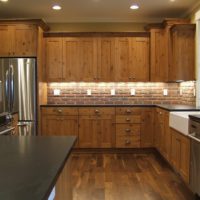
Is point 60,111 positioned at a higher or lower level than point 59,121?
higher

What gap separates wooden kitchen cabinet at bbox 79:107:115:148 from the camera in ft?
19.6

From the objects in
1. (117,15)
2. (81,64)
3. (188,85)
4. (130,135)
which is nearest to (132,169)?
(130,135)

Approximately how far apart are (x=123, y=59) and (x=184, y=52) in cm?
127

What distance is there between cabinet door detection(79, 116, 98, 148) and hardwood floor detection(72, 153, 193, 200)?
0.30 metres

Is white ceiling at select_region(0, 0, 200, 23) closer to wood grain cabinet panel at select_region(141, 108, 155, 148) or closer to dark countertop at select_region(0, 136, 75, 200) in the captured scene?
wood grain cabinet panel at select_region(141, 108, 155, 148)

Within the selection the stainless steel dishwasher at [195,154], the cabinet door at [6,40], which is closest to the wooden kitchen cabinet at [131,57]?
A: the cabinet door at [6,40]

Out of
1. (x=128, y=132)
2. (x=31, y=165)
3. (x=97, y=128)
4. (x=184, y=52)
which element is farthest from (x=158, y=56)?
(x=31, y=165)

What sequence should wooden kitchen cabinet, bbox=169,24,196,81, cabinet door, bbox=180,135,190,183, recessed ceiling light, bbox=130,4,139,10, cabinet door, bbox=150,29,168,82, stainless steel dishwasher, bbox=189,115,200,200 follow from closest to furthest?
stainless steel dishwasher, bbox=189,115,200,200 < cabinet door, bbox=180,135,190,183 < recessed ceiling light, bbox=130,4,139,10 < wooden kitchen cabinet, bbox=169,24,196,81 < cabinet door, bbox=150,29,168,82

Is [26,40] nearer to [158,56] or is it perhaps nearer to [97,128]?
[97,128]

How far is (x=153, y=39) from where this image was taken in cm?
616

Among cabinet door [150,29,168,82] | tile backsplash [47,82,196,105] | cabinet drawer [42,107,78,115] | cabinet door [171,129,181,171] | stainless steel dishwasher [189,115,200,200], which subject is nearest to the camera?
stainless steel dishwasher [189,115,200,200]

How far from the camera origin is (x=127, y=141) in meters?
5.98

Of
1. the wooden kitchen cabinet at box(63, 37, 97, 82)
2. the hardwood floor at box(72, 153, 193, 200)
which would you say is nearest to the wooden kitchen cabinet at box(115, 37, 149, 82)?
the wooden kitchen cabinet at box(63, 37, 97, 82)

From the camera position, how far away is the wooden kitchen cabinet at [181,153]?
3.59 metres
